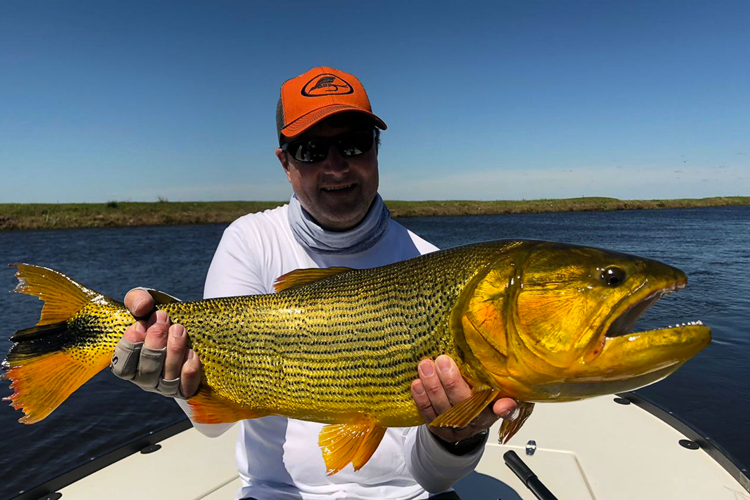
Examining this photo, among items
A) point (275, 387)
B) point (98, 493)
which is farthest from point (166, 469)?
point (275, 387)

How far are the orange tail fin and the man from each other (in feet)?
1.16

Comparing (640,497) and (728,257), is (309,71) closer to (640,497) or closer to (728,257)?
(640,497)

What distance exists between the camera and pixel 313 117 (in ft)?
11.4

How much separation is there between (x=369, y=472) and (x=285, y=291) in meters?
1.41

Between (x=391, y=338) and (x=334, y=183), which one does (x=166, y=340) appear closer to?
(x=391, y=338)

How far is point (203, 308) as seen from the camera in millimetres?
2939

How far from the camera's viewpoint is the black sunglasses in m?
3.63

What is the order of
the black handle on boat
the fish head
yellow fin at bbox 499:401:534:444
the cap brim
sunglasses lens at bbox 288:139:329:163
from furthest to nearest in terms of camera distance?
the black handle on boat, sunglasses lens at bbox 288:139:329:163, the cap brim, yellow fin at bbox 499:401:534:444, the fish head

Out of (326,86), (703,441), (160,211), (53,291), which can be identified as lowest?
(703,441)

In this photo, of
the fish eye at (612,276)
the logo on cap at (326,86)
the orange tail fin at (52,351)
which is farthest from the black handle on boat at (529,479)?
the logo on cap at (326,86)

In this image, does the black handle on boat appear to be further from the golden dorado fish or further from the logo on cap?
the logo on cap

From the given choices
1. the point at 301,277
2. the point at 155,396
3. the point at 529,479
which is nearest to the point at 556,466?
the point at 529,479

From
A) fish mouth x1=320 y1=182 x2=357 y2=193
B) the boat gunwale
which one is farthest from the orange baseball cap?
the boat gunwale

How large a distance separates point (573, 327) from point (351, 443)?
1349mm
